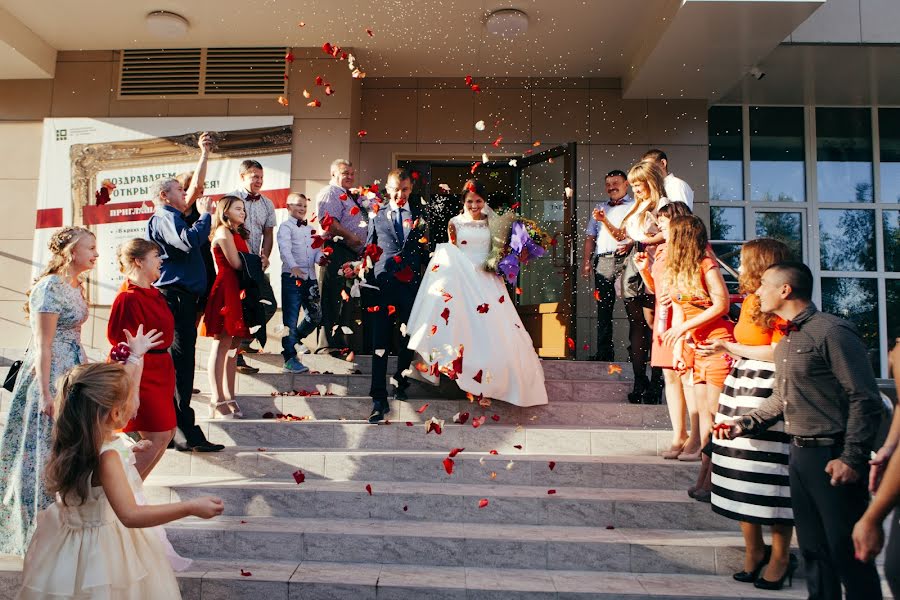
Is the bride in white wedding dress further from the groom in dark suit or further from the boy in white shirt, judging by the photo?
the boy in white shirt

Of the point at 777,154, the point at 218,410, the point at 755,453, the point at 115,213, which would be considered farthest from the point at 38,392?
the point at 777,154

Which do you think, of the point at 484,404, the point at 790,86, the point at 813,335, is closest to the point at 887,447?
the point at 813,335

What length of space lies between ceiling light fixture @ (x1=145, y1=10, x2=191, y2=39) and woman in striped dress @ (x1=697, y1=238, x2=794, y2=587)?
20.9ft

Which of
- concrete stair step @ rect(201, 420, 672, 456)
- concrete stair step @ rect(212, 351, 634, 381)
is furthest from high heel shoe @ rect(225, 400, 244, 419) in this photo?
concrete stair step @ rect(212, 351, 634, 381)

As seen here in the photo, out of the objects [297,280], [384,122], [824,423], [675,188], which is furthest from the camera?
[384,122]

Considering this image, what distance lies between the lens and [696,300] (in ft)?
14.5

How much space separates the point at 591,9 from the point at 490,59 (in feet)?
4.89

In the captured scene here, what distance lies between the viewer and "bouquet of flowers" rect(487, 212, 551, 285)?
587 centimetres

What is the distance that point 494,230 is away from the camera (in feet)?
19.6

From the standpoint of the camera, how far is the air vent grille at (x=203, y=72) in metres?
8.46

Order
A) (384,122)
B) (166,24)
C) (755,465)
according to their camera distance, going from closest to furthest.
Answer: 1. (755,465)
2. (166,24)
3. (384,122)

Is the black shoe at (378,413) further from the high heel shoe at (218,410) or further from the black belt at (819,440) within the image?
the black belt at (819,440)

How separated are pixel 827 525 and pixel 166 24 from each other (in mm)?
7471

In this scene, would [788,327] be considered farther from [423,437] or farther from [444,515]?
[423,437]
